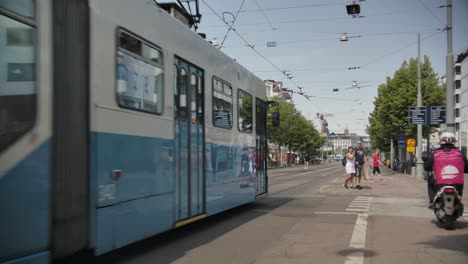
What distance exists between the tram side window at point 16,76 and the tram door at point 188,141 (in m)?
3.36

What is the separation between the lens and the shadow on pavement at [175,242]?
22.9 ft

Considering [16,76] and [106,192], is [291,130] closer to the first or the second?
[106,192]

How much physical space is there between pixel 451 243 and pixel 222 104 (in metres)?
4.66

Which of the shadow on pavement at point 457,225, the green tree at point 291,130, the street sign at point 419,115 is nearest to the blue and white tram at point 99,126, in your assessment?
the shadow on pavement at point 457,225

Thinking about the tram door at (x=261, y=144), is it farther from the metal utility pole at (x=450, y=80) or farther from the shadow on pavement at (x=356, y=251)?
the metal utility pole at (x=450, y=80)

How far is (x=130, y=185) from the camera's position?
6328mm

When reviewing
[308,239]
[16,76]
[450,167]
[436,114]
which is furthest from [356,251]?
[436,114]

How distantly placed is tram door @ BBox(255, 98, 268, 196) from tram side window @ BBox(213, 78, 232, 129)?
2.62 metres

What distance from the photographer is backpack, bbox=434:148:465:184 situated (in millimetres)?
9766

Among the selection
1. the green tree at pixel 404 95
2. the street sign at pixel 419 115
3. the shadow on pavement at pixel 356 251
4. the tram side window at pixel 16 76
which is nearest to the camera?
the tram side window at pixel 16 76

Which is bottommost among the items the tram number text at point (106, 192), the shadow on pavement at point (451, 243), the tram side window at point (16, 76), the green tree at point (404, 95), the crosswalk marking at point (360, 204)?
the crosswalk marking at point (360, 204)

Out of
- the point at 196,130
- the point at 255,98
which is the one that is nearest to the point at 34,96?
the point at 196,130

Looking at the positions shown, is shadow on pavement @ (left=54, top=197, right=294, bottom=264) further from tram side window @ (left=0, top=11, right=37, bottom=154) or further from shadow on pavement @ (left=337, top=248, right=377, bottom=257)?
shadow on pavement @ (left=337, top=248, right=377, bottom=257)

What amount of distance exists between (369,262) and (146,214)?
2963mm
